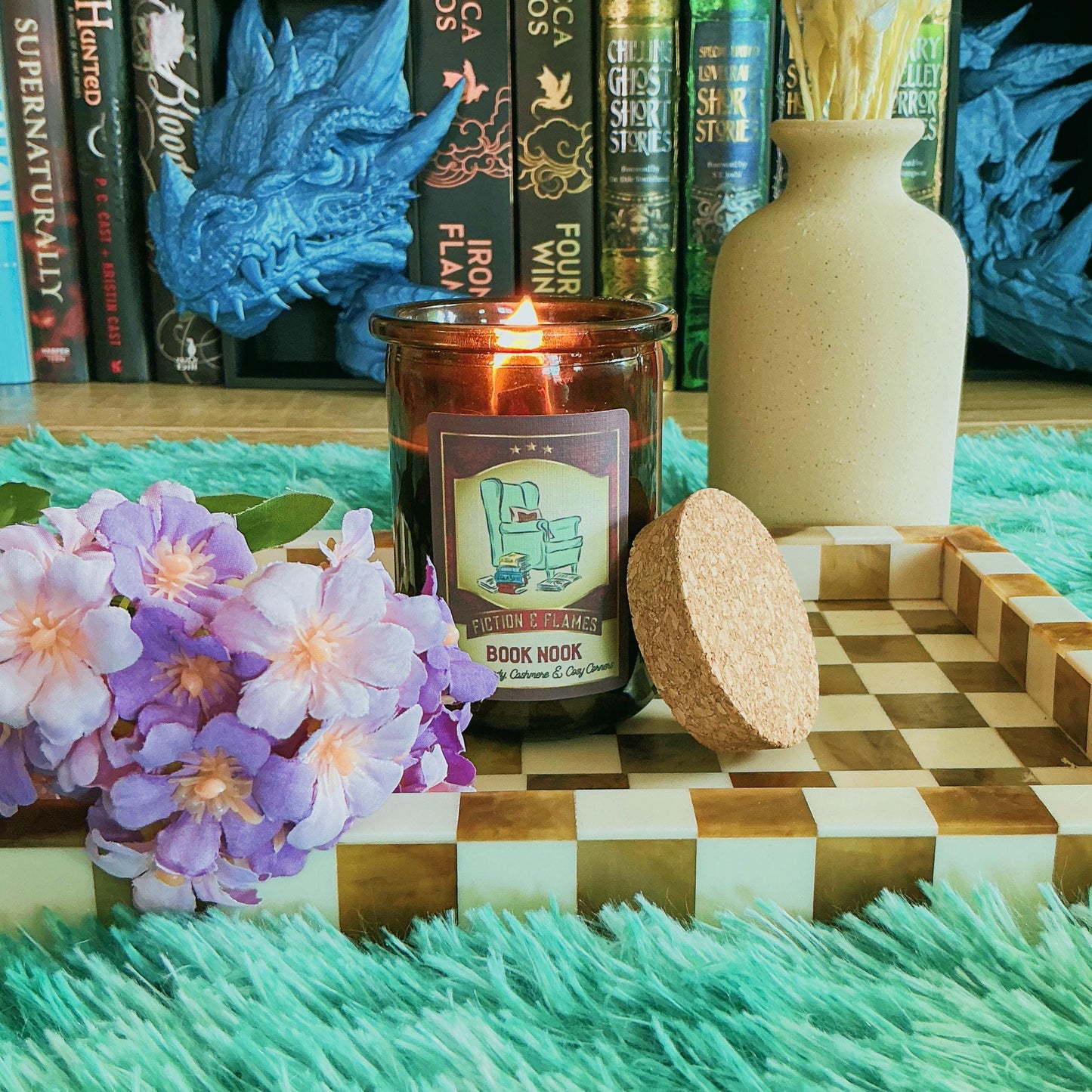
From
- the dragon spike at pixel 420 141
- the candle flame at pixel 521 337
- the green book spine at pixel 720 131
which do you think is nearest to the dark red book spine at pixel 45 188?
the dragon spike at pixel 420 141

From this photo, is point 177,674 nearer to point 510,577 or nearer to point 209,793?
point 209,793

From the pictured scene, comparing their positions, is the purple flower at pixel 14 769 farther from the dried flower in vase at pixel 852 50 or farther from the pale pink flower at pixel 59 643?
the dried flower in vase at pixel 852 50

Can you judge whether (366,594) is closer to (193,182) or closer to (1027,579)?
(1027,579)

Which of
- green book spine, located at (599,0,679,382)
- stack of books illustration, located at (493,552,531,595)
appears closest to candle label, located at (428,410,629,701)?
stack of books illustration, located at (493,552,531,595)

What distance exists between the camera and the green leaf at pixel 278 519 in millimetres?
410

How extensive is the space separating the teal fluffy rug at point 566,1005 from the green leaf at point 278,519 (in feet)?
0.40

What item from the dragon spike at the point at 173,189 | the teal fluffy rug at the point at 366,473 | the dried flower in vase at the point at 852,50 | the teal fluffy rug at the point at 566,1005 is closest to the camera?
the teal fluffy rug at the point at 566,1005

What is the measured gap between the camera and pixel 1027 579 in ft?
1.81

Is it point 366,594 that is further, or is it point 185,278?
point 185,278

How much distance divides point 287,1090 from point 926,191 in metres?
0.89

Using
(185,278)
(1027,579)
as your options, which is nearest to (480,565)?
(1027,579)

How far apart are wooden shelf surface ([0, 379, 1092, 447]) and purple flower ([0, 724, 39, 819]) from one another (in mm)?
597

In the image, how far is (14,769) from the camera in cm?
34

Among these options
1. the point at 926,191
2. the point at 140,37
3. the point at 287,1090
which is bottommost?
the point at 287,1090
